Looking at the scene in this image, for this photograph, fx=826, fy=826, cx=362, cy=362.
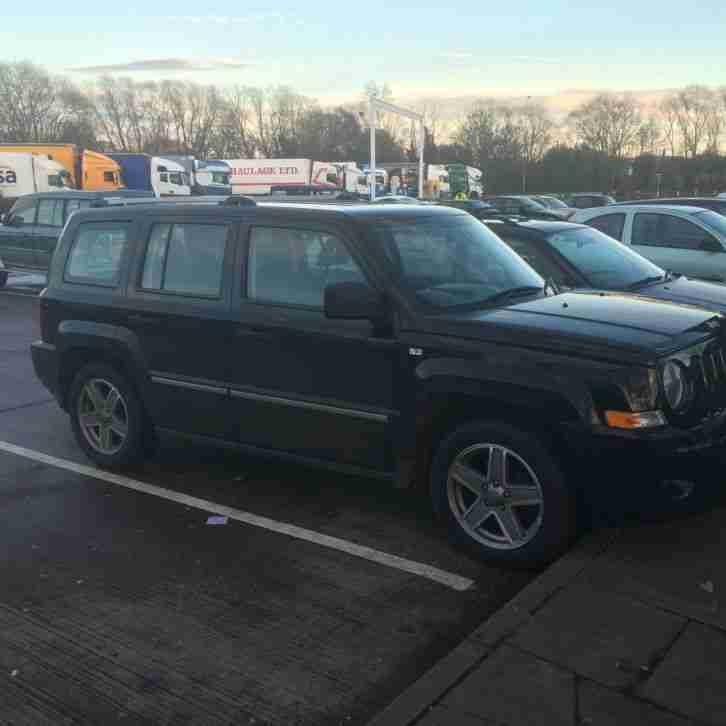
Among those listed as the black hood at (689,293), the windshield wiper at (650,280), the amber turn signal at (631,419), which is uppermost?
the windshield wiper at (650,280)

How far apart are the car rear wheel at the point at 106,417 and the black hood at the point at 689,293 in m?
4.08

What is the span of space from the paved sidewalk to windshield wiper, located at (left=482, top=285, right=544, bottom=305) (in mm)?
1410

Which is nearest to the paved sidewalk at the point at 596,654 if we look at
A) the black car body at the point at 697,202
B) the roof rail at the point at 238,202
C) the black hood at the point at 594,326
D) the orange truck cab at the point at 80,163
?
the black hood at the point at 594,326

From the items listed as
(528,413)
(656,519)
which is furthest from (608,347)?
(656,519)

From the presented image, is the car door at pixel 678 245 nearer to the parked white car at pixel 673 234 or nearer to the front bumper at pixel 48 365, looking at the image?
the parked white car at pixel 673 234

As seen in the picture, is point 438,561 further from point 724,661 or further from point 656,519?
point 724,661

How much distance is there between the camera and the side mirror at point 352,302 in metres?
4.23

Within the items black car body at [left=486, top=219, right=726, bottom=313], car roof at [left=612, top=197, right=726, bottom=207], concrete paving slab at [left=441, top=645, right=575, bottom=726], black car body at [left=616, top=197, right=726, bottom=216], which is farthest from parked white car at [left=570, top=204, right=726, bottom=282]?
concrete paving slab at [left=441, top=645, right=575, bottom=726]

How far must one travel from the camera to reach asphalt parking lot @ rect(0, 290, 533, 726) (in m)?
3.20

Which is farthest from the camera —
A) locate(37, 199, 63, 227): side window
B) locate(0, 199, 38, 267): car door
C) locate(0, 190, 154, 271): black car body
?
locate(0, 199, 38, 267): car door

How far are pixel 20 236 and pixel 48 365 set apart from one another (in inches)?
478

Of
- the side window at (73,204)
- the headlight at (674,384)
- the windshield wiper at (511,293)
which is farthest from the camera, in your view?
the side window at (73,204)

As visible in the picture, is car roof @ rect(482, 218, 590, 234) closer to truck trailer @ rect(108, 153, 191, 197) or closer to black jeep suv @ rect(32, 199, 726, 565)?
black jeep suv @ rect(32, 199, 726, 565)

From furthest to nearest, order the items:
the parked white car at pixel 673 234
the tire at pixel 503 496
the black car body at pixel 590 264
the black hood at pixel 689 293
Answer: the parked white car at pixel 673 234
the black car body at pixel 590 264
the black hood at pixel 689 293
the tire at pixel 503 496
